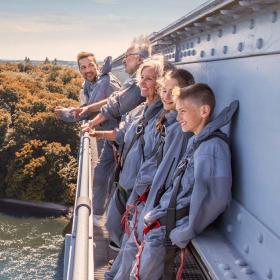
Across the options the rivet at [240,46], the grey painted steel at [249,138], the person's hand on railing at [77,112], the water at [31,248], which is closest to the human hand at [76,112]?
the person's hand on railing at [77,112]

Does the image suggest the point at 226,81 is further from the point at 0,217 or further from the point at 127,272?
the point at 0,217

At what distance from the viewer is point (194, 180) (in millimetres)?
2953

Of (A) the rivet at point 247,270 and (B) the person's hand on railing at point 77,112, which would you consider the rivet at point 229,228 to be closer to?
(A) the rivet at point 247,270

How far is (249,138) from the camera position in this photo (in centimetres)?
285

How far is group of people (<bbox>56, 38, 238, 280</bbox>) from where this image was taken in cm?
287

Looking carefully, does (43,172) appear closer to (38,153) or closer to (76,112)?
(38,153)

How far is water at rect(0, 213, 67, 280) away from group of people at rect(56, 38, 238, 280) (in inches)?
972

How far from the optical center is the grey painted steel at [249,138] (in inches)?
98.0

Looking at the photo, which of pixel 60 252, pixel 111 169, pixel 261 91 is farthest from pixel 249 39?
pixel 60 252

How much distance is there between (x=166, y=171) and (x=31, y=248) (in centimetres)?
3038

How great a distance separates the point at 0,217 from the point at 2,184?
11.8ft

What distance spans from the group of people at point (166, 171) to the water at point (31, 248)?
972 inches

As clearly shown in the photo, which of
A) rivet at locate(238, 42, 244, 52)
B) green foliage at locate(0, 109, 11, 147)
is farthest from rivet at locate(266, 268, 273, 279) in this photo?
green foliage at locate(0, 109, 11, 147)

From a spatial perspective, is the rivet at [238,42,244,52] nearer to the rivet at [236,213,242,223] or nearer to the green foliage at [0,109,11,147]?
the rivet at [236,213,242,223]
